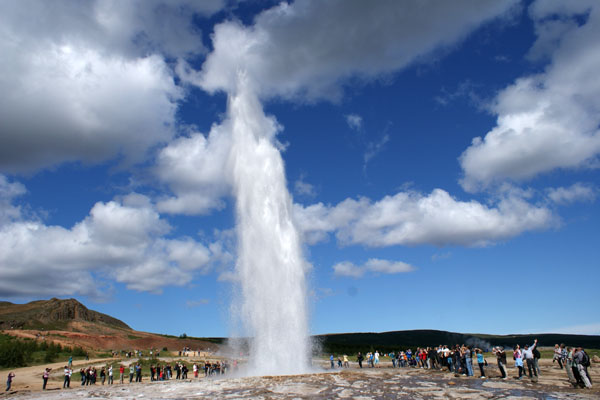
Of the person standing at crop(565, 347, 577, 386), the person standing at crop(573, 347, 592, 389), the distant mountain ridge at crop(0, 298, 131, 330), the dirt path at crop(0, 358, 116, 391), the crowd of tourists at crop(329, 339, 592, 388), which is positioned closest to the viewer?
the person standing at crop(573, 347, 592, 389)

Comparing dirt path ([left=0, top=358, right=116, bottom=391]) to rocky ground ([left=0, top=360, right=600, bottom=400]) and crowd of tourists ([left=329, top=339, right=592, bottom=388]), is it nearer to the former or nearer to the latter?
rocky ground ([left=0, top=360, right=600, bottom=400])

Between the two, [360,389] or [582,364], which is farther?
[360,389]

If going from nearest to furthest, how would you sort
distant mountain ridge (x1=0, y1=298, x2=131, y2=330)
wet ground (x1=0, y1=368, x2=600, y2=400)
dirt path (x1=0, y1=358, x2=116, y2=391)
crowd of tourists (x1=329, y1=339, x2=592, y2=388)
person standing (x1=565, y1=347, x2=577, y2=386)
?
wet ground (x1=0, y1=368, x2=600, y2=400) < crowd of tourists (x1=329, y1=339, x2=592, y2=388) < person standing (x1=565, y1=347, x2=577, y2=386) < dirt path (x1=0, y1=358, x2=116, y2=391) < distant mountain ridge (x1=0, y1=298, x2=131, y2=330)

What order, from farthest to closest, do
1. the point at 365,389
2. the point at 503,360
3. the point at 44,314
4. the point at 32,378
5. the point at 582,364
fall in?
1. the point at 44,314
2. the point at 32,378
3. the point at 503,360
4. the point at 365,389
5. the point at 582,364

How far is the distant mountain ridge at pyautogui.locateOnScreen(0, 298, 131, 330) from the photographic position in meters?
92.7

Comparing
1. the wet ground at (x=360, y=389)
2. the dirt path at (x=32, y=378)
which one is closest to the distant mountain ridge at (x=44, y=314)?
the dirt path at (x=32, y=378)

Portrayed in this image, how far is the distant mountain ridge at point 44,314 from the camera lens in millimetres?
92694

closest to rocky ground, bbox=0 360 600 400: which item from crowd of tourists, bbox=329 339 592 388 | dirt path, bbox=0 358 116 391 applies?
crowd of tourists, bbox=329 339 592 388

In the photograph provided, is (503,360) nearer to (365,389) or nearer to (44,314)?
(365,389)

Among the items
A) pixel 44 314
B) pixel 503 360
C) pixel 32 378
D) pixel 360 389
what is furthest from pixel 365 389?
pixel 44 314

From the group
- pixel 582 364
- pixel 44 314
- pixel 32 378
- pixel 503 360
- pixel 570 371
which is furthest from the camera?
pixel 44 314

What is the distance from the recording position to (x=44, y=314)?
335 ft

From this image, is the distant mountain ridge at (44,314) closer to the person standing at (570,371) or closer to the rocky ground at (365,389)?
the rocky ground at (365,389)

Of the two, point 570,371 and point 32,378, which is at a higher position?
point 570,371
